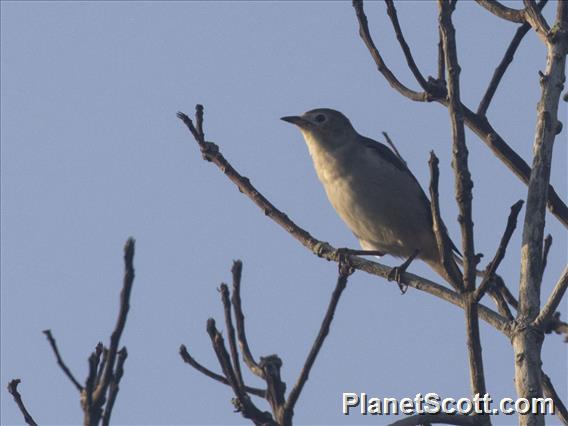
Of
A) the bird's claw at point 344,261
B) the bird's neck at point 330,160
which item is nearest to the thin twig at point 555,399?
the bird's claw at point 344,261

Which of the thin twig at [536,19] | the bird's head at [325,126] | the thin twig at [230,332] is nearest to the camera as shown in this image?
the thin twig at [230,332]

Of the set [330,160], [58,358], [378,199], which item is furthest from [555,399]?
[330,160]

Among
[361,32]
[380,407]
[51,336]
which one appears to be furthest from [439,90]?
[51,336]

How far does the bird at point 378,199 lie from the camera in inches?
402

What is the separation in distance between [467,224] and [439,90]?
6.05 feet

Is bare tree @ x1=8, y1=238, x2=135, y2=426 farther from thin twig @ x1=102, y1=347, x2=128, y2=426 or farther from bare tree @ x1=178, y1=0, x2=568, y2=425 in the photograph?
bare tree @ x1=178, y1=0, x2=568, y2=425

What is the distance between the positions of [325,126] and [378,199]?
4.93 feet

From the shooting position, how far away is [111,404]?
3.75 meters

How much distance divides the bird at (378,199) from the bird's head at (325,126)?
0.29 feet

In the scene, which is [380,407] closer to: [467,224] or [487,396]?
[487,396]

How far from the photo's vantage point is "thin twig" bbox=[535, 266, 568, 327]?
17.9 feet

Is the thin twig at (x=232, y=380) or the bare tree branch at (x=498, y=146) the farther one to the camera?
the bare tree branch at (x=498, y=146)

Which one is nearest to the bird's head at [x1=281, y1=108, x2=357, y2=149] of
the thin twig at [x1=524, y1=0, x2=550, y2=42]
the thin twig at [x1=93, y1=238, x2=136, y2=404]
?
the thin twig at [x1=524, y1=0, x2=550, y2=42]

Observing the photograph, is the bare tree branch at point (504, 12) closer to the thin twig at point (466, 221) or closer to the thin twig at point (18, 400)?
the thin twig at point (466, 221)
